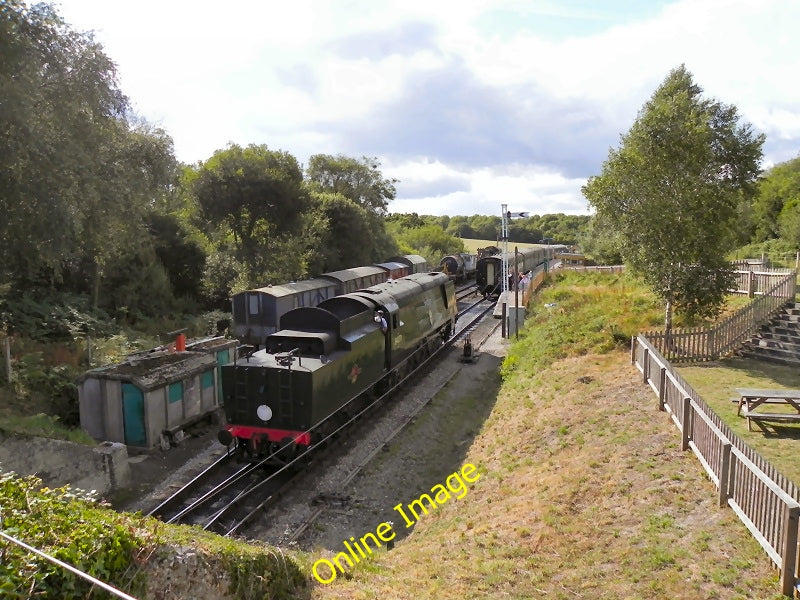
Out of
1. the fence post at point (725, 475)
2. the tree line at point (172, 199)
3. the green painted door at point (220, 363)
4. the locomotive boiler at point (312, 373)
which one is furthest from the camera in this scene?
the green painted door at point (220, 363)

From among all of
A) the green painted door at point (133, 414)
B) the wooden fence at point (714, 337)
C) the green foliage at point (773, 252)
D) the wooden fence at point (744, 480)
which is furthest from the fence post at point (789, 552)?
the green foliage at point (773, 252)

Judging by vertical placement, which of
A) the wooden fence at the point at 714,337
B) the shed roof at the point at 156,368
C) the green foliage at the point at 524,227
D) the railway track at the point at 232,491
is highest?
the green foliage at the point at 524,227

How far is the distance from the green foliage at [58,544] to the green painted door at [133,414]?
29.1 feet

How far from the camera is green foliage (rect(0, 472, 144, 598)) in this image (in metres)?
4.06

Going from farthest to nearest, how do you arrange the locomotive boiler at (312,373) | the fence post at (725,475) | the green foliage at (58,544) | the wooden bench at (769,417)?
1. the locomotive boiler at (312,373)
2. the wooden bench at (769,417)
3. the fence post at (725,475)
4. the green foliage at (58,544)

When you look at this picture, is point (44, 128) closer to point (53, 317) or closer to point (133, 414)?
point (133, 414)

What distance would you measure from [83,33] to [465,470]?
51.3 feet

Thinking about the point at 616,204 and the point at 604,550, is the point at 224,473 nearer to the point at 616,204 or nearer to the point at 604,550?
the point at 604,550

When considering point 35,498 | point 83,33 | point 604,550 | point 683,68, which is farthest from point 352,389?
point 683,68

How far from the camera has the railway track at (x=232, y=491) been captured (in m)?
10.5

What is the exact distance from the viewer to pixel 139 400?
45.0 feet

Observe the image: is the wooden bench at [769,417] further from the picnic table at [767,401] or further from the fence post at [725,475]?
the fence post at [725,475]

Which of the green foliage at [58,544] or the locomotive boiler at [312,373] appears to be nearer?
the green foliage at [58,544]

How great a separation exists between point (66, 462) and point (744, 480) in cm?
1214
